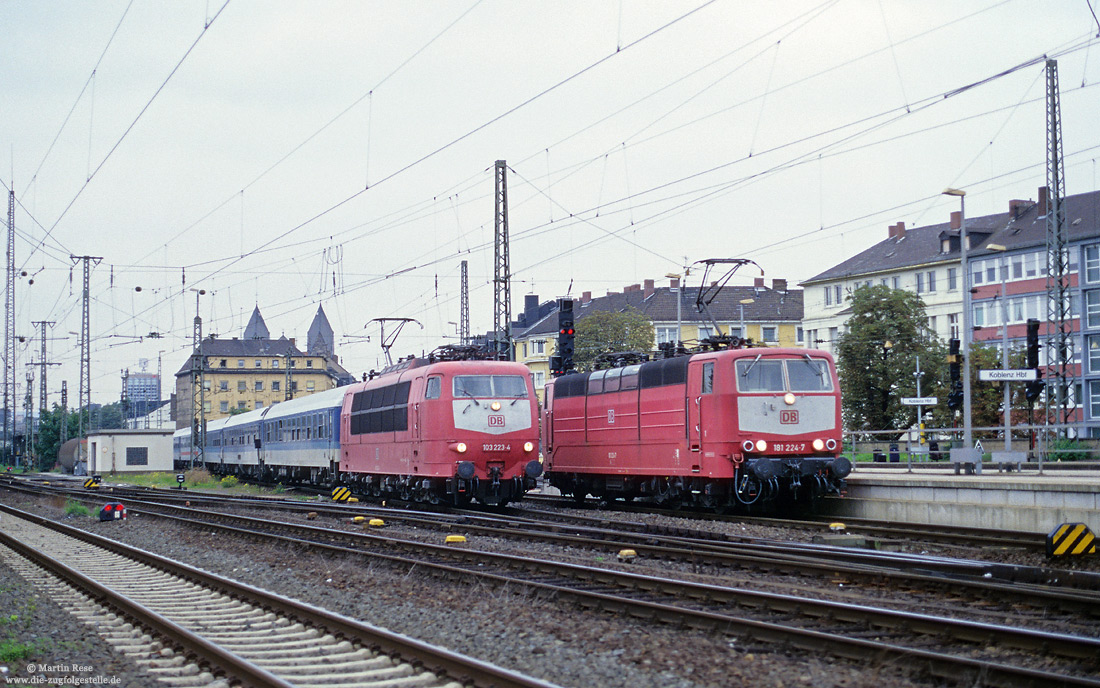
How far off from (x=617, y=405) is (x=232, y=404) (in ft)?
412

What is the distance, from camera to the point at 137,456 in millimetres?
72625

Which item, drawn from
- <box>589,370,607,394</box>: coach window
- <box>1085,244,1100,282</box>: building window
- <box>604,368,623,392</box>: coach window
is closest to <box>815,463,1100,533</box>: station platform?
<box>604,368,623,392</box>: coach window

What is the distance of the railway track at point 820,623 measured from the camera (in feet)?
26.0

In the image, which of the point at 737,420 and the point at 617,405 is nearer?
the point at 737,420

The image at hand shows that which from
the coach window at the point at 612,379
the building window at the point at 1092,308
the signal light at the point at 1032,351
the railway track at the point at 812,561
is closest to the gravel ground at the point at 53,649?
the railway track at the point at 812,561

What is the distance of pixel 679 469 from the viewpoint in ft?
74.2

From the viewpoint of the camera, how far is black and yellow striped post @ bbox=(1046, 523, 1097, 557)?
13.8 meters

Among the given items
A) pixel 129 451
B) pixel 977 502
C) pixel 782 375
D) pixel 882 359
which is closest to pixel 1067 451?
pixel 977 502

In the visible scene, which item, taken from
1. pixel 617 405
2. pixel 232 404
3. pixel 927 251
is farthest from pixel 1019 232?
pixel 232 404

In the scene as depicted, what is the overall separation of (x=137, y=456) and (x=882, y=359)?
4753 centimetres

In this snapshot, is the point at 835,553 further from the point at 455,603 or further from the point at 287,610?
the point at 287,610

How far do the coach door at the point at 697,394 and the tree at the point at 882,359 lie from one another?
3810 cm

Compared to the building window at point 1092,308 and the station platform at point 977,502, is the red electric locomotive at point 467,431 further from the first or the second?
the building window at point 1092,308

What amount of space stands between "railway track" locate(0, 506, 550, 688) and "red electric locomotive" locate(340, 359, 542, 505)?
9.26 m
